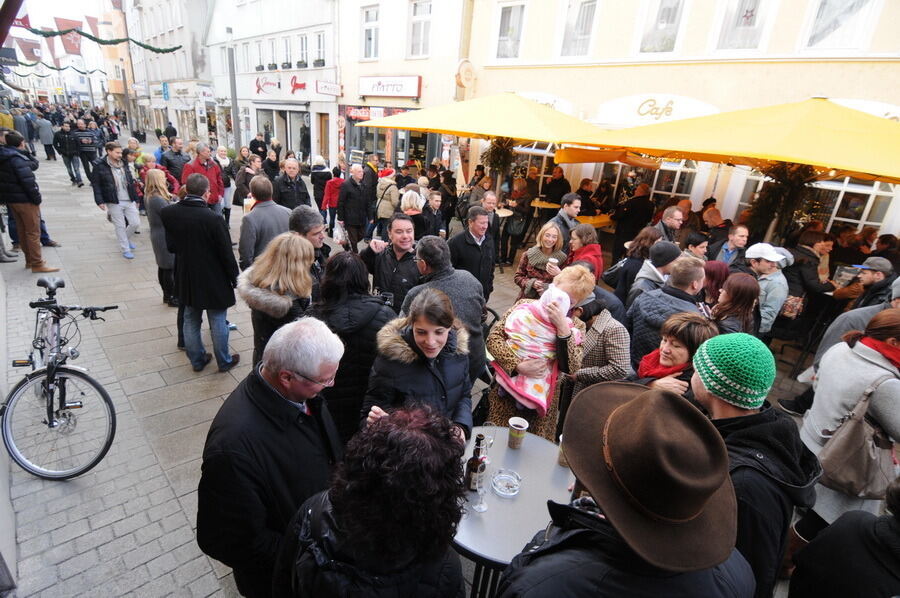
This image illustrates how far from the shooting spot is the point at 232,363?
4.77 metres

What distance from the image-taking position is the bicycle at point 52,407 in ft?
10.2

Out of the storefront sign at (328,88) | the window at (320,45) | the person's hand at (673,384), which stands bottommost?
the person's hand at (673,384)

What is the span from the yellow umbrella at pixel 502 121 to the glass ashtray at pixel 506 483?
15.0 ft

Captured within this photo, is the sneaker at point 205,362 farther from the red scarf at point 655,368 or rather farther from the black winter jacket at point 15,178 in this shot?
the black winter jacket at point 15,178

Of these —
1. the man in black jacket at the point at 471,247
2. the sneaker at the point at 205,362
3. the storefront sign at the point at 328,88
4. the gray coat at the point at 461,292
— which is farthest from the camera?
the storefront sign at the point at 328,88

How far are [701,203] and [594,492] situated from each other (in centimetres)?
1079

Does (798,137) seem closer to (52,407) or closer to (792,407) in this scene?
(792,407)

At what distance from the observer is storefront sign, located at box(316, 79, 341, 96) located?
16.3 meters

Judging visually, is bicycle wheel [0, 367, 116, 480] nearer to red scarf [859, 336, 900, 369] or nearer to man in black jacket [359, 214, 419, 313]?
man in black jacket [359, 214, 419, 313]

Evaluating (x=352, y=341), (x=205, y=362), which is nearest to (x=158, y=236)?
(x=205, y=362)

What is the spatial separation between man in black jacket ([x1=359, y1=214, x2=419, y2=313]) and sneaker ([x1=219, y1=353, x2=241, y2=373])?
74.3 inches

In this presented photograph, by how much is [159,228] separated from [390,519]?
229 inches

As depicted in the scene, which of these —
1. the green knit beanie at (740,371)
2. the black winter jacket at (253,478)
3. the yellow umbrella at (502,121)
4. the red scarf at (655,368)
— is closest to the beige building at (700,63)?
the yellow umbrella at (502,121)

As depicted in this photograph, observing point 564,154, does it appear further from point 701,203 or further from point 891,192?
point 891,192
